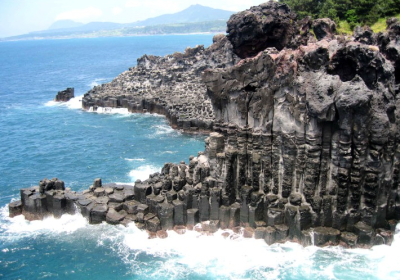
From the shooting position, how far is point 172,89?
72.1 metres

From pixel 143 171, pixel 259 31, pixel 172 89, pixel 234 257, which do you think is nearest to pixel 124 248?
pixel 234 257

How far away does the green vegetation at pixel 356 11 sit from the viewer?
5712cm

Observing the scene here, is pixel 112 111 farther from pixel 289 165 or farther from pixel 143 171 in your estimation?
pixel 289 165

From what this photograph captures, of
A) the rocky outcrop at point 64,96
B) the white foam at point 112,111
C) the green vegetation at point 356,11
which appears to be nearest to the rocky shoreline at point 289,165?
the green vegetation at point 356,11

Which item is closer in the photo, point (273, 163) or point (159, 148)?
point (273, 163)

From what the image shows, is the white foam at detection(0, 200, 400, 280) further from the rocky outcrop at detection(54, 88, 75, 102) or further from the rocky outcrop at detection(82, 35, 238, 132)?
the rocky outcrop at detection(54, 88, 75, 102)

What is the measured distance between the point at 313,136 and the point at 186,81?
52.8 m

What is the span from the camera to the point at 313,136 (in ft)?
81.1

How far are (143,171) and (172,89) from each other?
33.8 m

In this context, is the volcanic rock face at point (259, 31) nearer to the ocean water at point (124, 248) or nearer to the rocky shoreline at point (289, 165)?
the rocky shoreline at point (289, 165)

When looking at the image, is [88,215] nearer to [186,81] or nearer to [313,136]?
[313,136]

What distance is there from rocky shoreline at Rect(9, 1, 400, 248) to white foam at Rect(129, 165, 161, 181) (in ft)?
20.6

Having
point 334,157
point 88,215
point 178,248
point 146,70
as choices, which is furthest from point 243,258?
point 146,70

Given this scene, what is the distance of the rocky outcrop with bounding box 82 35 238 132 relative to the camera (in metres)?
57.0
